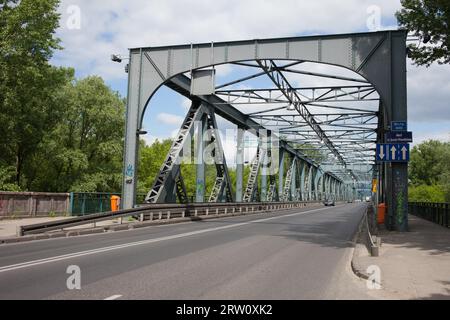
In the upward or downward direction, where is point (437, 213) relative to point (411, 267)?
upward

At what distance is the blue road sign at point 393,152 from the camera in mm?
17109

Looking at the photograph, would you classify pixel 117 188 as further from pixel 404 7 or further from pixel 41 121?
pixel 404 7

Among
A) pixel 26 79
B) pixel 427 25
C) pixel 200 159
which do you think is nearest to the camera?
pixel 427 25

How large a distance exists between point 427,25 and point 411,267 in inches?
453

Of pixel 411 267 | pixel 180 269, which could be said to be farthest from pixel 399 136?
pixel 180 269

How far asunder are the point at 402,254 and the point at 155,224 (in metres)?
12.3

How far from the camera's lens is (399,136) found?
1723 centimetres

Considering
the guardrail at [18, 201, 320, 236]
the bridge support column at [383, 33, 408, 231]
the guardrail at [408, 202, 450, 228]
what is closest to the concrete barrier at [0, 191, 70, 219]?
the guardrail at [18, 201, 320, 236]

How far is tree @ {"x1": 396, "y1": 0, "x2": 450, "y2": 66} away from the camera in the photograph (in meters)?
16.3

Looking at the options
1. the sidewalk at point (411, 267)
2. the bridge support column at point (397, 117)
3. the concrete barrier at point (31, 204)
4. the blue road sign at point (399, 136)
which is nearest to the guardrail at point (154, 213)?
the concrete barrier at point (31, 204)

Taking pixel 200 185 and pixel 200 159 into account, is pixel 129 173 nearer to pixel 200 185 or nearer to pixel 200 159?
pixel 200 159

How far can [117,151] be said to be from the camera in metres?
41.6

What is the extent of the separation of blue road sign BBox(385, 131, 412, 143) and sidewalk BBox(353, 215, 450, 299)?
14.8 feet
